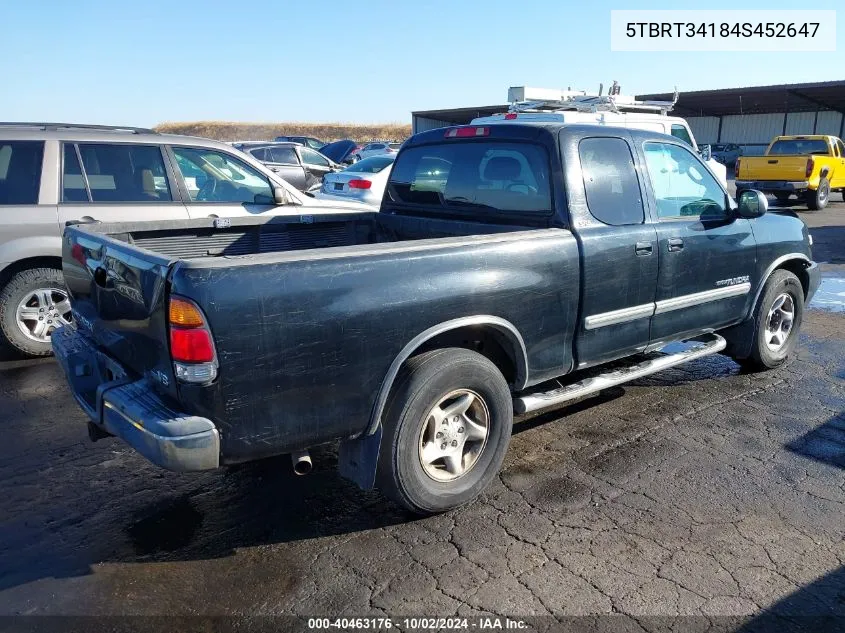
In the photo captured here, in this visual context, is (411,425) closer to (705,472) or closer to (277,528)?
(277,528)

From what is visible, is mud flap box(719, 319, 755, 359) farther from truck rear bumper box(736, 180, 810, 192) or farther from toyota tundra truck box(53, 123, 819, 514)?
truck rear bumper box(736, 180, 810, 192)

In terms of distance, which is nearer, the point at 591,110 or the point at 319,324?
the point at 319,324

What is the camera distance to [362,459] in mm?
3264

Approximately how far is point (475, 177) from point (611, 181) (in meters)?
0.83

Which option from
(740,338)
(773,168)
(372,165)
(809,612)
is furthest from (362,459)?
(773,168)

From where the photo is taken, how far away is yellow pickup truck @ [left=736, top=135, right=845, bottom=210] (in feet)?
58.6

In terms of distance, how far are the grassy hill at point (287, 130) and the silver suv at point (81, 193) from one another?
6078 centimetres

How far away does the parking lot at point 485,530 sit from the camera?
9.60 ft

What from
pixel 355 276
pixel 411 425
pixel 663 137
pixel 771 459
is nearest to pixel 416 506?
pixel 411 425

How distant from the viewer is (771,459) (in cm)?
418

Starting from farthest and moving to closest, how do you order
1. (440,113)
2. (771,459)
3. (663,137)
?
(440,113)
(663,137)
(771,459)

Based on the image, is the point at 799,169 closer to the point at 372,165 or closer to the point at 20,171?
the point at 372,165

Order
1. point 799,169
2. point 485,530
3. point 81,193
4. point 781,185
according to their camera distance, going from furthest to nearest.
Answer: point 781,185
point 799,169
point 81,193
point 485,530

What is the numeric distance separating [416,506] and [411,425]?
43cm
